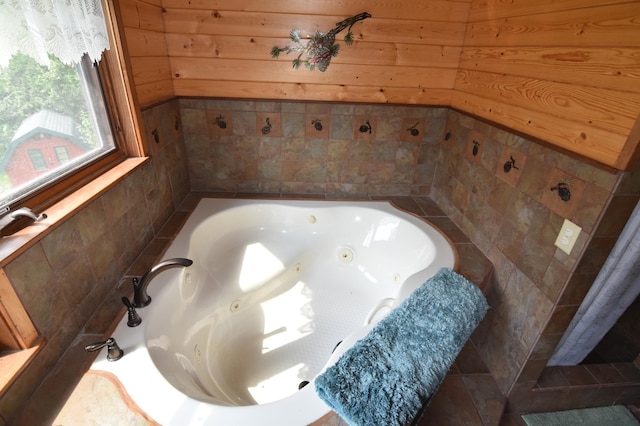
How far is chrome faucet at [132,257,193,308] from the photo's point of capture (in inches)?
46.7

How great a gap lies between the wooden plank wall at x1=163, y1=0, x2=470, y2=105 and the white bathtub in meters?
0.78

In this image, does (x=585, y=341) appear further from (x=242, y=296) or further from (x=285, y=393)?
(x=242, y=296)

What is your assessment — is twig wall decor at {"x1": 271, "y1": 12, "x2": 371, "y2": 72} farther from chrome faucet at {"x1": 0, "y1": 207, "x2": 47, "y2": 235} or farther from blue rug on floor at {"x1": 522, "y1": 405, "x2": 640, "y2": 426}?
blue rug on floor at {"x1": 522, "y1": 405, "x2": 640, "y2": 426}

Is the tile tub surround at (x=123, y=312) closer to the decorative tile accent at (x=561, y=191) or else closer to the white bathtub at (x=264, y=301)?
the white bathtub at (x=264, y=301)

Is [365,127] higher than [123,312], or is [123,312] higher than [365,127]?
A: [365,127]

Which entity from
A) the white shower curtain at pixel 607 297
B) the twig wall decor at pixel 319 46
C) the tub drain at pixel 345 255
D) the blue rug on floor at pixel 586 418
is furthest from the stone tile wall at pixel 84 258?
the blue rug on floor at pixel 586 418

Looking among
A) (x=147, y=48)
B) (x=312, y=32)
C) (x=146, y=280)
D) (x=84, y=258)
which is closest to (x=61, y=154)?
(x=84, y=258)

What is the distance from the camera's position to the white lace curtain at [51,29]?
0.81 meters

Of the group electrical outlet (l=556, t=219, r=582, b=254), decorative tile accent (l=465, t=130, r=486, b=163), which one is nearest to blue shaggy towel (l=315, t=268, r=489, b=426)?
electrical outlet (l=556, t=219, r=582, b=254)

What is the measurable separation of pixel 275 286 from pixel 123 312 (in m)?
1.03

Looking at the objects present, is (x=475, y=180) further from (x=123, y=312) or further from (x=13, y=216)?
(x=13, y=216)

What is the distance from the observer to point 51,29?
93 cm

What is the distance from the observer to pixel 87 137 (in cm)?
136

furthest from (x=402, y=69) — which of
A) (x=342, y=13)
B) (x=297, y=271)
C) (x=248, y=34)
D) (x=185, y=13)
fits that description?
(x=297, y=271)
